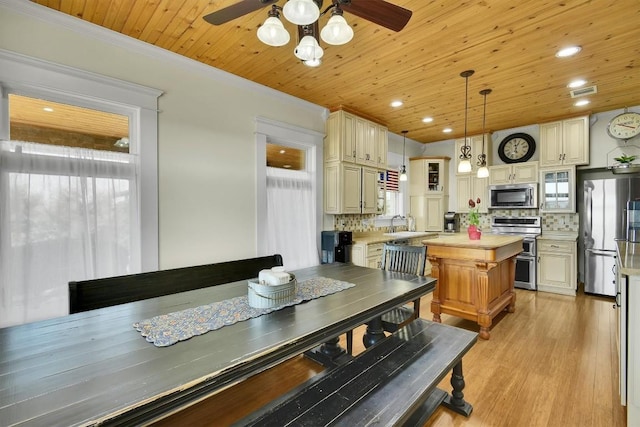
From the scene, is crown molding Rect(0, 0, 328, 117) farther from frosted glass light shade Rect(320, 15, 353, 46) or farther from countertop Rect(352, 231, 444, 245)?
countertop Rect(352, 231, 444, 245)

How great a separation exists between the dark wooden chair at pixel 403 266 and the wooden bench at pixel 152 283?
1.15m

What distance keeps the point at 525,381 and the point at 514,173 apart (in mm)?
3933

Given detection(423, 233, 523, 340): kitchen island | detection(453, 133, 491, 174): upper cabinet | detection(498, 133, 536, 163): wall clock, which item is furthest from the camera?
detection(453, 133, 491, 174): upper cabinet

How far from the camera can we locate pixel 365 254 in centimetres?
416

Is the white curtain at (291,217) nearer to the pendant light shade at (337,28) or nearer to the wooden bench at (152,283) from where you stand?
the wooden bench at (152,283)

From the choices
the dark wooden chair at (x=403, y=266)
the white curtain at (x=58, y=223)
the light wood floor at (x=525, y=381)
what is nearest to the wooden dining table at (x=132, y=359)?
the dark wooden chair at (x=403, y=266)

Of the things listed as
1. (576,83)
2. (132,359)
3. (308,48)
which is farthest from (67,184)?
(576,83)

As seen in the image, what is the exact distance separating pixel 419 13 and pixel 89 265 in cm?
325

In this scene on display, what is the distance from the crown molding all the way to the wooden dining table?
222cm

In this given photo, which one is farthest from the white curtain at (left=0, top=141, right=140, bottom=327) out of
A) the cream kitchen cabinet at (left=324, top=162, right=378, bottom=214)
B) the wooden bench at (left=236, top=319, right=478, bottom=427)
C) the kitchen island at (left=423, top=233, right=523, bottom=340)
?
the kitchen island at (left=423, top=233, right=523, bottom=340)

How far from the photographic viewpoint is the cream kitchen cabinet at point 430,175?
234 inches

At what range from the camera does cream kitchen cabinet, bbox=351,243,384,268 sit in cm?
416

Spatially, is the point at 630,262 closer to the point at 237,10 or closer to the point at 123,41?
the point at 237,10

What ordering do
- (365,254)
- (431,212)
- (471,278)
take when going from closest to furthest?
(471,278) < (365,254) < (431,212)
